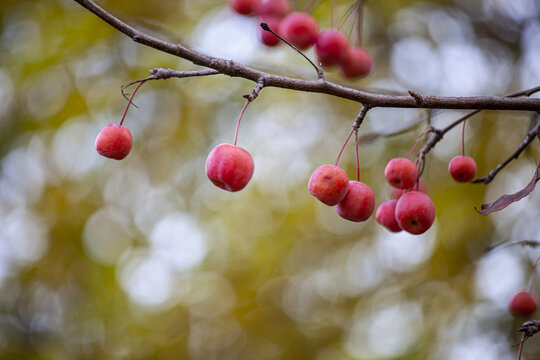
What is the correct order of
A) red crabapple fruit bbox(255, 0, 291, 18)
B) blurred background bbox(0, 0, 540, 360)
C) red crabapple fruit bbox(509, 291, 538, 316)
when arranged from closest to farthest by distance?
red crabapple fruit bbox(509, 291, 538, 316)
red crabapple fruit bbox(255, 0, 291, 18)
blurred background bbox(0, 0, 540, 360)

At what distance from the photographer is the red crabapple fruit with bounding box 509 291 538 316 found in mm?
1469

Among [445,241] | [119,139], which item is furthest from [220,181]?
[445,241]

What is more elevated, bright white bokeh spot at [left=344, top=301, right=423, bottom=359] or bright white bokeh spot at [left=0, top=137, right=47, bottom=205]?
bright white bokeh spot at [left=344, top=301, right=423, bottom=359]

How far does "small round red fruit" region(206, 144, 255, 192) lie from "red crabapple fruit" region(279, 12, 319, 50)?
874mm

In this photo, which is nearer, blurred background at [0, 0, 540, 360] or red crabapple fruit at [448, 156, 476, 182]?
red crabapple fruit at [448, 156, 476, 182]

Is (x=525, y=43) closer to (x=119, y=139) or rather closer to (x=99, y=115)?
(x=119, y=139)

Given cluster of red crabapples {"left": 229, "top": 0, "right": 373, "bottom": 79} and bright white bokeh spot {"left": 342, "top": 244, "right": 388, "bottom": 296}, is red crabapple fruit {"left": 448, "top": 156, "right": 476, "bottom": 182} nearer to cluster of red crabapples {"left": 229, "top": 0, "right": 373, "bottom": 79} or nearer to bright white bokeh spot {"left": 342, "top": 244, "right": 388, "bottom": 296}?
cluster of red crabapples {"left": 229, "top": 0, "right": 373, "bottom": 79}

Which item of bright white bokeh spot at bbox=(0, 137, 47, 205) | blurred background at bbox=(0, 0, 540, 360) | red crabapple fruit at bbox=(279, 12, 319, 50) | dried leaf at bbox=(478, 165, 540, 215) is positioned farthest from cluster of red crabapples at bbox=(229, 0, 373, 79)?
bright white bokeh spot at bbox=(0, 137, 47, 205)

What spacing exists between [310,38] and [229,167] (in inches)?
37.9

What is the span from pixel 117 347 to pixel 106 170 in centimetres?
122

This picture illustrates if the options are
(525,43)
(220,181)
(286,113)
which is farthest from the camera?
(286,113)

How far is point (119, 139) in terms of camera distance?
42.2 inches

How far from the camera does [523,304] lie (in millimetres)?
1475

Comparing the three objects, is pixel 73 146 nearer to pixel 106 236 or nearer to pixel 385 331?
pixel 106 236
